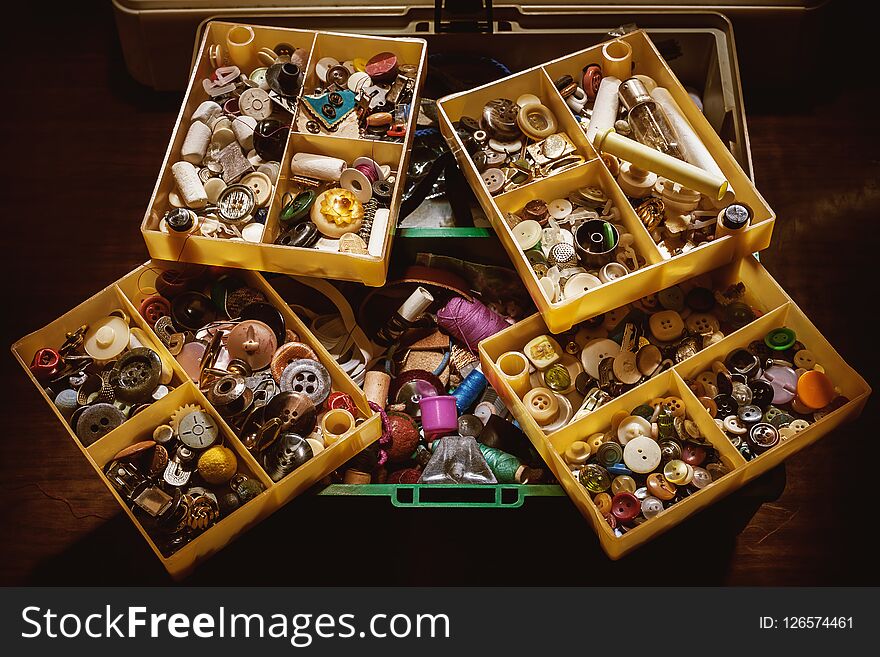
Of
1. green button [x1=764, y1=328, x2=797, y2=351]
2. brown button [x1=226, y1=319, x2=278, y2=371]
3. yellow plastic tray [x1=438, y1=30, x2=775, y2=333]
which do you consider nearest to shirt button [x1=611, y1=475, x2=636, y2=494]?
yellow plastic tray [x1=438, y1=30, x2=775, y2=333]

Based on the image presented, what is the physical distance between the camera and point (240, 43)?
2.31 meters

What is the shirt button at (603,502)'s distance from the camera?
1.86 meters

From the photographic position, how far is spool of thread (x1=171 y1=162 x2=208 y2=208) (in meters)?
2.09

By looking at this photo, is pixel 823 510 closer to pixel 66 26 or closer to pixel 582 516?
pixel 582 516

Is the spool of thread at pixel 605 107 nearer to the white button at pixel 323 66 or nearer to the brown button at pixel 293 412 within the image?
the white button at pixel 323 66

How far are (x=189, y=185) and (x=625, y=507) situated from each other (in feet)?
3.95

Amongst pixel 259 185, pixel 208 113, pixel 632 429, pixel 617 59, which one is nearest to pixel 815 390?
pixel 632 429

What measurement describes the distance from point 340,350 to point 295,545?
1.69ft

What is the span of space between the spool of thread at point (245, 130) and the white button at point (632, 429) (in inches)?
43.6

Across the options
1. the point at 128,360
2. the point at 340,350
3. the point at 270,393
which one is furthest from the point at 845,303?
the point at 128,360

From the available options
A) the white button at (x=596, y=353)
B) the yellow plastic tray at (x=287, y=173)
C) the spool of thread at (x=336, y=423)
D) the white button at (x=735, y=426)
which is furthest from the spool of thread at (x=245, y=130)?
the white button at (x=735, y=426)

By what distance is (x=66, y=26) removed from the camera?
309 centimetres

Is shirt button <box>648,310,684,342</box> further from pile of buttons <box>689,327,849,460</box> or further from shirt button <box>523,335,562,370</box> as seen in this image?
shirt button <box>523,335,562,370</box>

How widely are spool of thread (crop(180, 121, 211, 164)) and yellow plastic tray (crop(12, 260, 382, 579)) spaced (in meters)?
0.27
